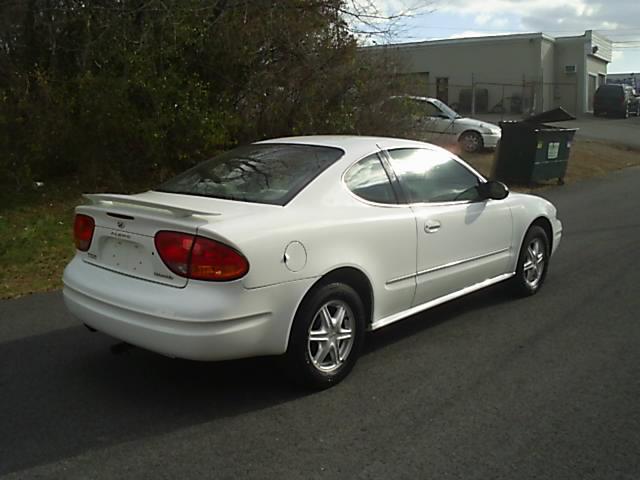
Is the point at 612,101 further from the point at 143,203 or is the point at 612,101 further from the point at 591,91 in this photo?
the point at 143,203

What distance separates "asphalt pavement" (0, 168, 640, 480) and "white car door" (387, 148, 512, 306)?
447 mm

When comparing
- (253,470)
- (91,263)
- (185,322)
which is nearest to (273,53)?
(91,263)

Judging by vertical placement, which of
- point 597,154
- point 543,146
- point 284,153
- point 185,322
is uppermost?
point 284,153

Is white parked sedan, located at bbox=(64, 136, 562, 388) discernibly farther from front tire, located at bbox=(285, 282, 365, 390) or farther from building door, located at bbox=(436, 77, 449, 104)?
building door, located at bbox=(436, 77, 449, 104)

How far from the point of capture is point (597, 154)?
2236cm

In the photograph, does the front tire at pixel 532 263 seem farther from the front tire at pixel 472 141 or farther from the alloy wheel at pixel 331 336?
the front tire at pixel 472 141

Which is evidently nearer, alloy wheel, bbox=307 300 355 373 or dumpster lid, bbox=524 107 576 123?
alloy wheel, bbox=307 300 355 373

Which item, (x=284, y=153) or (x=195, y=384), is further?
(x=284, y=153)

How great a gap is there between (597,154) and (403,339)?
19.3 metres

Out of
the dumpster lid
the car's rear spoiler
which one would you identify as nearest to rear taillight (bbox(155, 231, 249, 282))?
the car's rear spoiler

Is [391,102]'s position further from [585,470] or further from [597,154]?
[597,154]

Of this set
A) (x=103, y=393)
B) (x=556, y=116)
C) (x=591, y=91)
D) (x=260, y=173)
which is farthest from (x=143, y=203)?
(x=591, y=91)

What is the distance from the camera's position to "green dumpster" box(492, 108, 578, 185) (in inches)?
567

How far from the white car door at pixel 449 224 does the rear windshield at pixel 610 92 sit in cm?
4035
